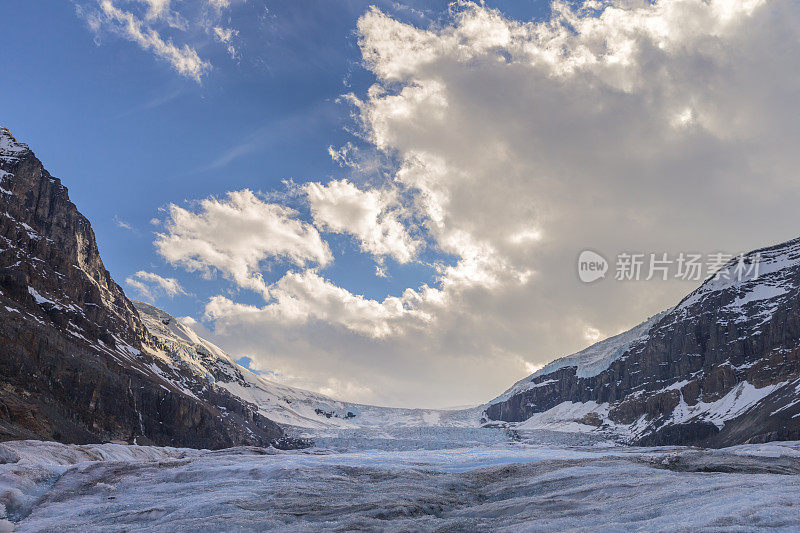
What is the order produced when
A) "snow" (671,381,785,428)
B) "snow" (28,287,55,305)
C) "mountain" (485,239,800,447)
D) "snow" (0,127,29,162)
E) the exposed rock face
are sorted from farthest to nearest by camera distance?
"snow" (671,381,785,428) → "snow" (0,127,29,162) → "mountain" (485,239,800,447) → "snow" (28,287,55,305) → the exposed rock face

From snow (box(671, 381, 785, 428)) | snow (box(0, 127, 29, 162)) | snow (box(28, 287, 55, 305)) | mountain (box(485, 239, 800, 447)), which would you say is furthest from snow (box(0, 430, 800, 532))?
snow (box(0, 127, 29, 162))

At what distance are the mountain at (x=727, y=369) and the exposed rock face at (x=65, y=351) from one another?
378ft

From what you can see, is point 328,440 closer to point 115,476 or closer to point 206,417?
point 206,417

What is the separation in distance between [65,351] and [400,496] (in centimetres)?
8014

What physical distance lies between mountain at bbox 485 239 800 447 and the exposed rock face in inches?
4539

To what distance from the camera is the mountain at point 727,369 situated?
370 feet

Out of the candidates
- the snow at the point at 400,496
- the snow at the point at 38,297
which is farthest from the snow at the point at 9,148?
the snow at the point at 400,496

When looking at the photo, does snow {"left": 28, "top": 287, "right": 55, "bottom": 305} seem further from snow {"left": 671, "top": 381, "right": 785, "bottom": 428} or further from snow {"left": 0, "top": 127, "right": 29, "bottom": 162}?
snow {"left": 671, "top": 381, "right": 785, "bottom": 428}

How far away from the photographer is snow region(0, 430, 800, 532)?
46.9 ft

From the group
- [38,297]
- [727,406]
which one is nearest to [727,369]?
[727,406]

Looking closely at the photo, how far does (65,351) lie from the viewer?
7806 cm

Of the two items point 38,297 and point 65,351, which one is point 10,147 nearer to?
point 38,297

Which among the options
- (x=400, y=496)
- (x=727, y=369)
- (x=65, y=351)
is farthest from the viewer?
(x=727, y=369)

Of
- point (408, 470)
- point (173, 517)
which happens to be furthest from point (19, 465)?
point (408, 470)
